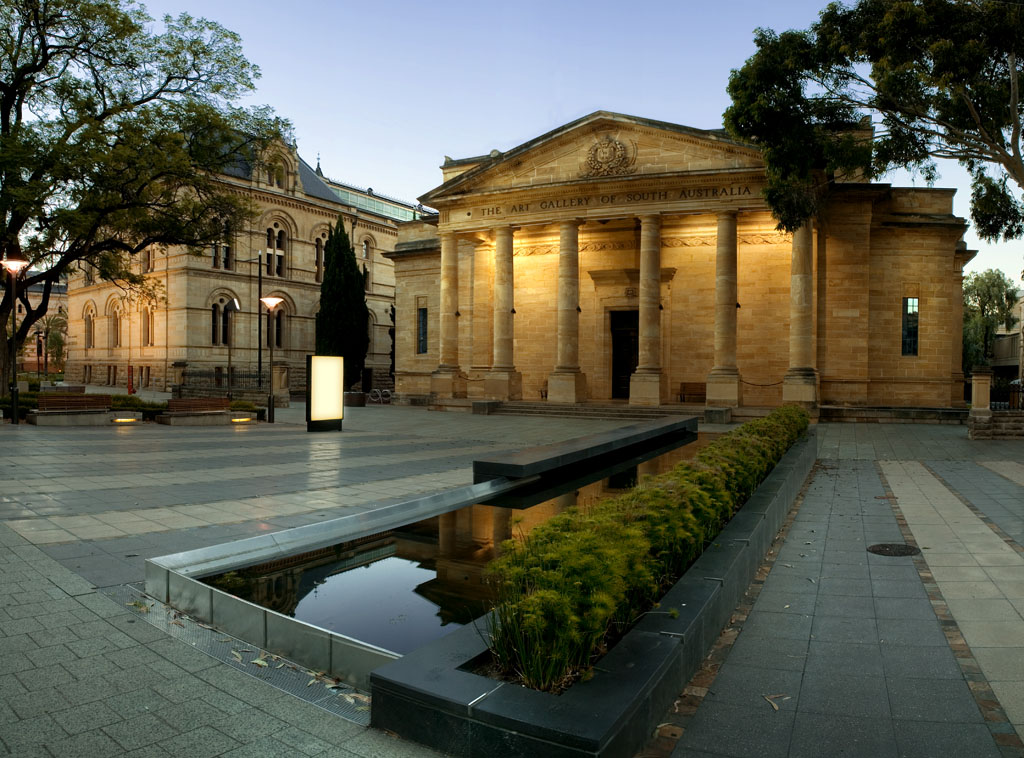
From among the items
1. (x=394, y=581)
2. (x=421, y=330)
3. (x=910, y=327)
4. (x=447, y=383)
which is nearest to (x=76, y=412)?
(x=447, y=383)

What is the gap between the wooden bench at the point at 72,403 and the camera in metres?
19.0

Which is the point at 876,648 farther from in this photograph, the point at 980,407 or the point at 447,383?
the point at 447,383

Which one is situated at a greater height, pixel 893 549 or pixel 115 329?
pixel 115 329

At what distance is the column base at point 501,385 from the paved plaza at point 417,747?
56.2 ft

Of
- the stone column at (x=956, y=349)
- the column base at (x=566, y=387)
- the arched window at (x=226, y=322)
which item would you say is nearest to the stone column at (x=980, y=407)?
the stone column at (x=956, y=349)

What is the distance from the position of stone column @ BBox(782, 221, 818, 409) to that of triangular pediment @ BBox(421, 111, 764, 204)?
346 centimetres

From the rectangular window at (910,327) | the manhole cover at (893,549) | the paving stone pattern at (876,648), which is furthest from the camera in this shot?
the rectangular window at (910,327)

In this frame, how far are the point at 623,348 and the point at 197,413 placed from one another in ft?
59.7

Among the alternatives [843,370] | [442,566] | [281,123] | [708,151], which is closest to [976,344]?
[843,370]

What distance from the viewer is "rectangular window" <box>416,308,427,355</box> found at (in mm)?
35938

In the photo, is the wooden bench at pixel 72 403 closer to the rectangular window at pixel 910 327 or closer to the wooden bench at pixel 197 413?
the wooden bench at pixel 197 413

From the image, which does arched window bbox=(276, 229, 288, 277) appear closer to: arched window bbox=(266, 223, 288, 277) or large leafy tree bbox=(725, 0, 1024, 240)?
arched window bbox=(266, 223, 288, 277)

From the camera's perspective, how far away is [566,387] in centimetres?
2739

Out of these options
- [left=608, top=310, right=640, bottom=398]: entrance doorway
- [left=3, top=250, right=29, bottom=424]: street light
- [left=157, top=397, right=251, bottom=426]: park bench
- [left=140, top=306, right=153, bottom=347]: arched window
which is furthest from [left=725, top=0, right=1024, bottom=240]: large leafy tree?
[left=140, top=306, right=153, bottom=347]: arched window
